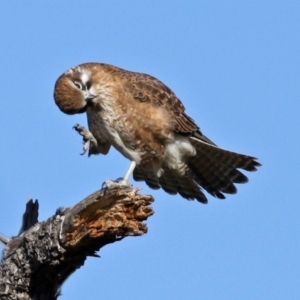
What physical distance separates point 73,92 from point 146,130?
85cm

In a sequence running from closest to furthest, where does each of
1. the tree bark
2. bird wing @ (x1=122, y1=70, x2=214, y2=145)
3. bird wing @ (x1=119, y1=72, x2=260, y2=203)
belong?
the tree bark
bird wing @ (x1=122, y1=70, x2=214, y2=145)
bird wing @ (x1=119, y1=72, x2=260, y2=203)

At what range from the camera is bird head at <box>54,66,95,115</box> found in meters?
7.77

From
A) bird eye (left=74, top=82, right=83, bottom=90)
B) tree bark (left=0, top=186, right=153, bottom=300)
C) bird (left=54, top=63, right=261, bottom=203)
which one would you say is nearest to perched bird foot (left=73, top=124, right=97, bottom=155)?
bird (left=54, top=63, right=261, bottom=203)

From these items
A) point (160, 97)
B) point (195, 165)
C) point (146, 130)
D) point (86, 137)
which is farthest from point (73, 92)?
point (195, 165)

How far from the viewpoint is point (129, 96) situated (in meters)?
8.12

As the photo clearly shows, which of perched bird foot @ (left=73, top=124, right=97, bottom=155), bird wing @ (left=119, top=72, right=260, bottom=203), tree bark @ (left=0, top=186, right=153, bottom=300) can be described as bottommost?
tree bark @ (left=0, top=186, right=153, bottom=300)

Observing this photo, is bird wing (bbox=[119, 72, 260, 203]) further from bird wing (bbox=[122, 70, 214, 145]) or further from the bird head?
the bird head

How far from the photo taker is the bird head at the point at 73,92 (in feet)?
25.5

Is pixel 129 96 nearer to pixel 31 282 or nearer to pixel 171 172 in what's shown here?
pixel 171 172

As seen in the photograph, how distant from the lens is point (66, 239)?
5.52m

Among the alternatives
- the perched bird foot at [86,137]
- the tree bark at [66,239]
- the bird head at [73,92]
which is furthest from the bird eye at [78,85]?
the tree bark at [66,239]

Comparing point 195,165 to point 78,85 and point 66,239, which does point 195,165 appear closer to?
point 78,85

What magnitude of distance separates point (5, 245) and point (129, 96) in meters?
2.66

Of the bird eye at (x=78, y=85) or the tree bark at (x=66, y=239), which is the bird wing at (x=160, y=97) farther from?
the tree bark at (x=66, y=239)
